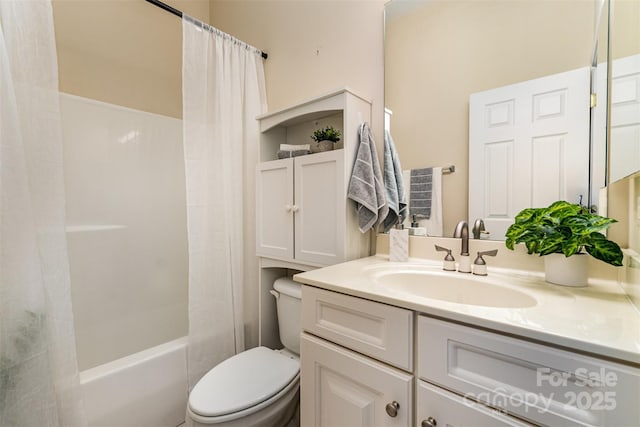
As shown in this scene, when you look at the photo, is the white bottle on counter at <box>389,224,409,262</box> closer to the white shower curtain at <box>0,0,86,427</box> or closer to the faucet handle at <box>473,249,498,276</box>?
the faucet handle at <box>473,249,498,276</box>

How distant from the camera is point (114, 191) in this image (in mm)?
1683

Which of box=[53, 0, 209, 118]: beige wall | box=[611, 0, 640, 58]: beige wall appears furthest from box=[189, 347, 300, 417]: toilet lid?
box=[53, 0, 209, 118]: beige wall

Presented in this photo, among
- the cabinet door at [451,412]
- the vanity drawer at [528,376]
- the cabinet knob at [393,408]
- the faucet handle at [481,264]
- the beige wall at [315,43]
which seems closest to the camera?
the vanity drawer at [528,376]

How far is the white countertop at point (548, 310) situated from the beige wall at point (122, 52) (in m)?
1.68

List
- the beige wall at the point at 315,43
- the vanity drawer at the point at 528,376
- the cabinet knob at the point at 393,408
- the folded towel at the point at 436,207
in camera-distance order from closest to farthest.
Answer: the vanity drawer at the point at 528,376 < the cabinet knob at the point at 393,408 < the folded towel at the point at 436,207 < the beige wall at the point at 315,43

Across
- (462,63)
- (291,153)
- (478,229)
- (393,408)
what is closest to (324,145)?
(291,153)

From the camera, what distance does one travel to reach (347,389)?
0.78m

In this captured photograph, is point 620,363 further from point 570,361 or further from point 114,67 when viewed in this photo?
point 114,67

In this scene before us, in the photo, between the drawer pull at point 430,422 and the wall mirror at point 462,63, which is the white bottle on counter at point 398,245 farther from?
the drawer pull at point 430,422

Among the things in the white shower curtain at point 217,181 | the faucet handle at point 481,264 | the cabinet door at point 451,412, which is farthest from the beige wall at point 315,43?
the cabinet door at point 451,412

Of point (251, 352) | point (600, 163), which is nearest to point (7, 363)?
point (251, 352)

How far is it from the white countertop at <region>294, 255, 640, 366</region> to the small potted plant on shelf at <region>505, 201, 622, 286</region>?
5cm

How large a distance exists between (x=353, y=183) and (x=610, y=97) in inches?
30.9

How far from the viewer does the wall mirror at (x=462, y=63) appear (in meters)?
0.86
